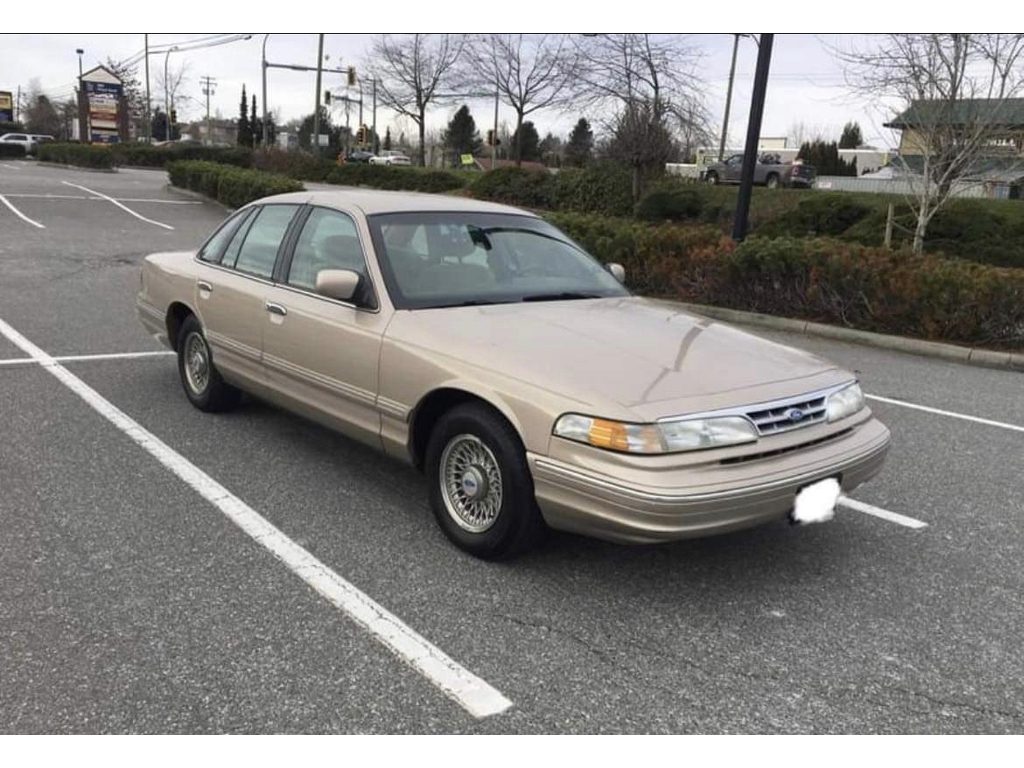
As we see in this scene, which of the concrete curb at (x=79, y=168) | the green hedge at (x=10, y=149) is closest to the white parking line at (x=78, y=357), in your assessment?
the concrete curb at (x=79, y=168)

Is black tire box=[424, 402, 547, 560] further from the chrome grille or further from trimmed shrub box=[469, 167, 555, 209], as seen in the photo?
trimmed shrub box=[469, 167, 555, 209]

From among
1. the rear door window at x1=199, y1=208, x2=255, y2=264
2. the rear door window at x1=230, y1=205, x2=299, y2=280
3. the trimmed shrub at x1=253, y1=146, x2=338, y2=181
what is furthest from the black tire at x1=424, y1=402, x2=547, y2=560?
the trimmed shrub at x1=253, y1=146, x2=338, y2=181

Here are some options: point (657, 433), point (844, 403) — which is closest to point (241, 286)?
point (657, 433)

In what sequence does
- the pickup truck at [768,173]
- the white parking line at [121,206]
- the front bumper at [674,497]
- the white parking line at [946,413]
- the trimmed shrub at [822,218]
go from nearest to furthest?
the front bumper at [674,497] → the white parking line at [946,413] → the white parking line at [121,206] → the trimmed shrub at [822,218] → the pickup truck at [768,173]

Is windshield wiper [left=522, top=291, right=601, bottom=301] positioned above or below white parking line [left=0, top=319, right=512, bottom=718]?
above

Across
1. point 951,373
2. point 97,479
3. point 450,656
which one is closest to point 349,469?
point 97,479

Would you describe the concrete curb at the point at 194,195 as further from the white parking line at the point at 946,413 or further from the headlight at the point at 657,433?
the headlight at the point at 657,433

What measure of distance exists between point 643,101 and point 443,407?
2320cm

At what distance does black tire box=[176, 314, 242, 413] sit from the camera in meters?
5.45

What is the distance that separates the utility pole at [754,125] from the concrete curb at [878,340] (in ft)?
4.76

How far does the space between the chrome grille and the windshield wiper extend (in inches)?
55.4

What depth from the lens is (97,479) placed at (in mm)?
4379

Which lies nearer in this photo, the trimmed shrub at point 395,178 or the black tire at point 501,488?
the black tire at point 501,488

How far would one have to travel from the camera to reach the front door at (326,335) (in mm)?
4031
